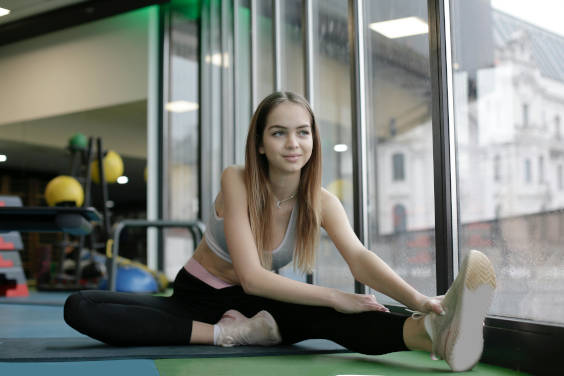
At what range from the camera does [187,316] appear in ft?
7.11

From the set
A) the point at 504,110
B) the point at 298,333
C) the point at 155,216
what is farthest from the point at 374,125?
the point at 155,216

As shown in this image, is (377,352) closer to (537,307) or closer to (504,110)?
(537,307)

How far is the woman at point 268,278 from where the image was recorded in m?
1.84

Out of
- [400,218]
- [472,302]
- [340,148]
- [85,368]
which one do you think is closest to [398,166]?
[400,218]

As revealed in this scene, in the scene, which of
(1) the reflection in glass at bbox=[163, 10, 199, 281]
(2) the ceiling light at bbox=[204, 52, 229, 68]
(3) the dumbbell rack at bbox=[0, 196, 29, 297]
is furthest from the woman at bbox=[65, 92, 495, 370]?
(1) the reflection in glass at bbox=[163, 10, 199, 281]

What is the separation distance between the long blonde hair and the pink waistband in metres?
0.17

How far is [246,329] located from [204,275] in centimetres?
24

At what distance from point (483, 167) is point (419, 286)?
2.31 ft

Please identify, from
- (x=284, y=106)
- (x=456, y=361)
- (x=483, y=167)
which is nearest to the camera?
(x=456, y=361)

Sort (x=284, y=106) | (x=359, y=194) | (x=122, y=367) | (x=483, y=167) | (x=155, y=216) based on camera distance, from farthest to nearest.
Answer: (x=155, y=216)
(x=359, y=194)
(x=483, y=167)
(x=284, y=106)
(x=122, y=367)

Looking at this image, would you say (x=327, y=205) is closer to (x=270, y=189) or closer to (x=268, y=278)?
(x=270, y=189)

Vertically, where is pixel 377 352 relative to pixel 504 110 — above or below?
below

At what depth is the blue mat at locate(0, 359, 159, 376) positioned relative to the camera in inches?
65.2

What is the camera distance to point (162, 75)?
6754 mm
